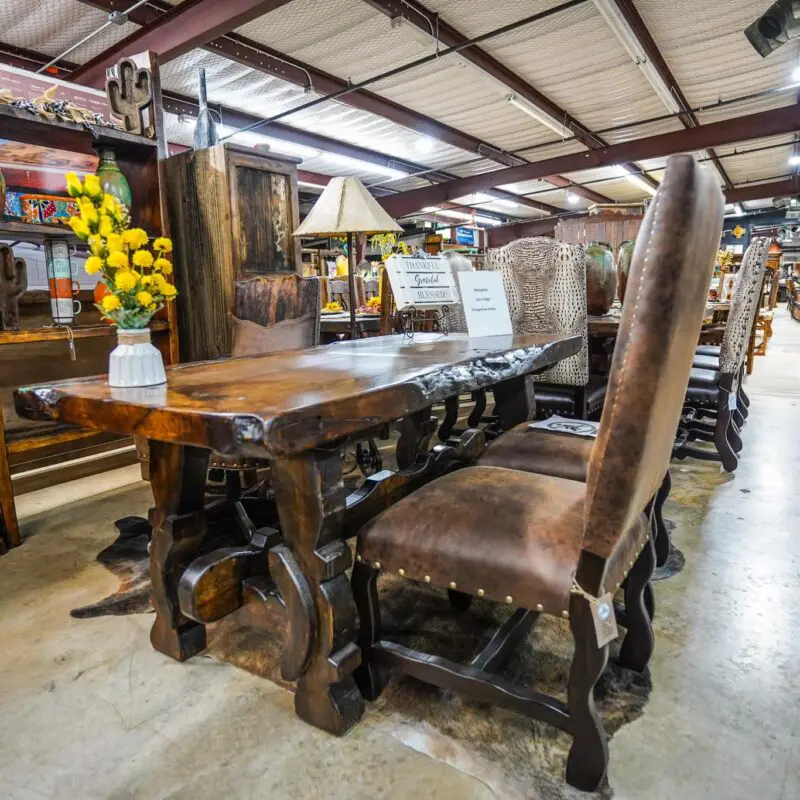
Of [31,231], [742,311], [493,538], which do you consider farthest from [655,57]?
[493,538]

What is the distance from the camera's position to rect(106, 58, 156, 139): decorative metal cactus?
285 cm

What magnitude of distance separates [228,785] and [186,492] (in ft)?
2.03

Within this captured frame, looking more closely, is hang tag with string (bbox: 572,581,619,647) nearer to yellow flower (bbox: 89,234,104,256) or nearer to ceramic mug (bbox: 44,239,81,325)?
yellow flower (bbox: 89,234,104,256)

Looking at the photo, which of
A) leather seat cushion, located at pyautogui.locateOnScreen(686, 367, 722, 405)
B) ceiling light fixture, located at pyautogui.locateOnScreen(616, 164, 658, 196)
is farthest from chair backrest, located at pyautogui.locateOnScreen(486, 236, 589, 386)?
ceiling light fixture, located at pyautogui.locateOnScreen(616, 164, 658, 196)

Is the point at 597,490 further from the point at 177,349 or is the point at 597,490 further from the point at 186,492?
the point at 177,349

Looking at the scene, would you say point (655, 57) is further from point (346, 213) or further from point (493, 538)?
point (493, 538)

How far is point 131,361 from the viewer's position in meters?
1.20

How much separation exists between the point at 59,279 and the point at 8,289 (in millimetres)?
216

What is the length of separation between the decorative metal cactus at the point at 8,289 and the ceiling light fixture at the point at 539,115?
199 inches

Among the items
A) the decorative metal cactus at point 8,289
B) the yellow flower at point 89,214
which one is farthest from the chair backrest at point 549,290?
the decorative metal cactus at point 8,289

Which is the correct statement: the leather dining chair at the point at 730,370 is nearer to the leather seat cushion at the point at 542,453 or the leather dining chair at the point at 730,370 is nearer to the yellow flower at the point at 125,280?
the leather seat cushion at the point at 542,453

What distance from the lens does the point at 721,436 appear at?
2830 mm

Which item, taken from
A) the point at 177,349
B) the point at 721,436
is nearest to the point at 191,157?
the point at 177,349

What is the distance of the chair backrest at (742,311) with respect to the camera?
2764 mm
